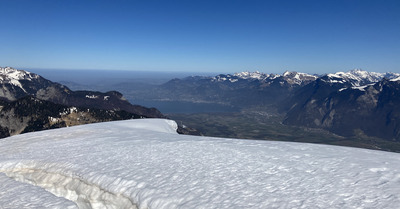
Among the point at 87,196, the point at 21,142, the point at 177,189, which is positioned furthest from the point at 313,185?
the point at 21,142

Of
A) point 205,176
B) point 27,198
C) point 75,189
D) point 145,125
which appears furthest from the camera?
point 145,125

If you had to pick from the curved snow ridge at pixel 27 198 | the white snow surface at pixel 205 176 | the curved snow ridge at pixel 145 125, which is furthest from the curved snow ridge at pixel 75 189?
the curved snow ridge at pixel 145 125

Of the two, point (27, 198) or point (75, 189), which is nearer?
point (27, 198)

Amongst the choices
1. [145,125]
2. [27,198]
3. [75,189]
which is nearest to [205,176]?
[75,189]

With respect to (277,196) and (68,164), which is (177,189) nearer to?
(277,196)

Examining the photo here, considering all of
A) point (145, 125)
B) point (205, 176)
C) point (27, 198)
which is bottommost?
point (145, 125)

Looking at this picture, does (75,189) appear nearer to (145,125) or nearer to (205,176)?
(205,176)
